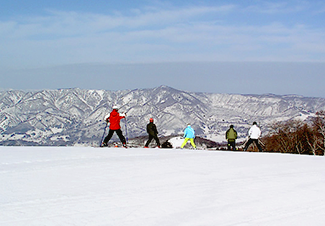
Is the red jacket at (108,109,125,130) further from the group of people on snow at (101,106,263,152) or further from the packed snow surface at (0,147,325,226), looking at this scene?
the packed snow surface at (0,147,325,226)

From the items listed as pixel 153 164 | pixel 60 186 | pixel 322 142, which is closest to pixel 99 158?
pixel 153 164

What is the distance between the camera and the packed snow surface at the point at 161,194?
6.26 metres

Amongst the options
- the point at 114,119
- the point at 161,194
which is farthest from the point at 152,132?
the point at 161,194

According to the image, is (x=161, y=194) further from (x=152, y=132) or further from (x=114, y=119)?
(x=152, y=132)

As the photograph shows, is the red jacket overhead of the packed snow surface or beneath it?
overhead

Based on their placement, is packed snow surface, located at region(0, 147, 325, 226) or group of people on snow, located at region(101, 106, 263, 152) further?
group of people on snow, located at region(101, 106, 263, 152)

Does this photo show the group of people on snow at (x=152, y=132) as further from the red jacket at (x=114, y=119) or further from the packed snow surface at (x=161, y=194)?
the packed snow surface at (x=161, y=194)

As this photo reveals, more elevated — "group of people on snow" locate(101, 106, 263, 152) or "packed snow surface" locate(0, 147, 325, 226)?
"group of people on snow" locate(101, 106, 263, 152)

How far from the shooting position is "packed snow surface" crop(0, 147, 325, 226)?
6258mm

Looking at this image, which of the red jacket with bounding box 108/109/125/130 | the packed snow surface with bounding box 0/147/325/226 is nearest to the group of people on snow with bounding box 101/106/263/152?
the red jacket with bounding box 108/109/125/130

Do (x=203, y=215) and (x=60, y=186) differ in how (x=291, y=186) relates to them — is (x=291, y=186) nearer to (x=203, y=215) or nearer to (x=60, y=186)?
(x=203, y=215)

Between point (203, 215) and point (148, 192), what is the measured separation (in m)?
1.95

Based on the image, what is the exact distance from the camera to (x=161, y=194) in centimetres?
795

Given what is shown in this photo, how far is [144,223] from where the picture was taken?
5.99 metres
